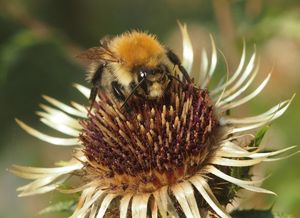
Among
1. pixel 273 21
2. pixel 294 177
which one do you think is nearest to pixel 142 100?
pixel 273 21

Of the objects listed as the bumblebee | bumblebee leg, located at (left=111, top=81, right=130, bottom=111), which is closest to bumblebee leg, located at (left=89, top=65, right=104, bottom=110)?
the bumblebee

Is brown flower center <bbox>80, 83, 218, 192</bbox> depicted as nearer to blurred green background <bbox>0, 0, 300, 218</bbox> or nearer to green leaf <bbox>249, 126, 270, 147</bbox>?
green leaf <bbox>249, 126, 270, 147</bbox>

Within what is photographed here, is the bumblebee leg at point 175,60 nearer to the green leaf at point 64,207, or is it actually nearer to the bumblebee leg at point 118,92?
the bumblebee leg at point 118,92

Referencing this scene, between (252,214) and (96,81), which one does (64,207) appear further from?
(252,214)

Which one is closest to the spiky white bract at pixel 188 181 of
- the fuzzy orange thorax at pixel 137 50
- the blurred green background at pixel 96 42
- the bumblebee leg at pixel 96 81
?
the blurred green background at pixel 96 42

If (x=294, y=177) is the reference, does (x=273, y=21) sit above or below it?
above

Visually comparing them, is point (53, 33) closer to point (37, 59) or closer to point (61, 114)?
point (61, 114)

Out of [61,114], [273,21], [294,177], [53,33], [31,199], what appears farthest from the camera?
[31,199]
